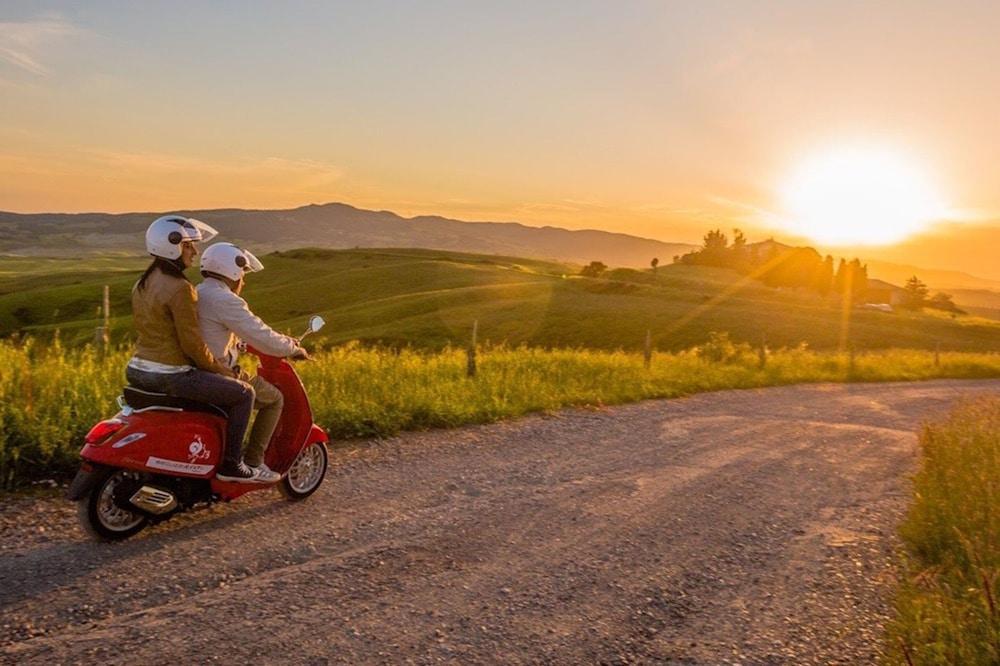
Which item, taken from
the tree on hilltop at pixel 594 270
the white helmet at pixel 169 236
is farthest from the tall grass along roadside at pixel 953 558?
the tree on hilltop at pixel 594 270

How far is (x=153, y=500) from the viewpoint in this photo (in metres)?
6.09

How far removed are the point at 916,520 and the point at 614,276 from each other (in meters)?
92.1

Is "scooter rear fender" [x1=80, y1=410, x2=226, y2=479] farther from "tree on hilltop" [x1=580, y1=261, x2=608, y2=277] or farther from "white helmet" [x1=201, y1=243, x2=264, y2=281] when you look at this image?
"tree on hilltop" [x1=580, y1=261, x2=608, y2=277]

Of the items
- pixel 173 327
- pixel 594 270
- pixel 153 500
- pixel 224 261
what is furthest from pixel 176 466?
pixel 594 270

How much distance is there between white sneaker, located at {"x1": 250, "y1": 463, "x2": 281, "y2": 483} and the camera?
687cm

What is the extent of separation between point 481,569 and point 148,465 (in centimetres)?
270

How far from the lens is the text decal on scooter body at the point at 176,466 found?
19.6 feet

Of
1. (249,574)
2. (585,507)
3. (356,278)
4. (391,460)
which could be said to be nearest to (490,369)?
(391,460)

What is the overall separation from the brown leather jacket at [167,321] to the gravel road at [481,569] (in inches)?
57.6

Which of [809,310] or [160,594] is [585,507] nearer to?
[160,594]

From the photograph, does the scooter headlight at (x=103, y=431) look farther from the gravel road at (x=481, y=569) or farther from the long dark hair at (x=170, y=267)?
the long dark hair at (x=170, y=267)

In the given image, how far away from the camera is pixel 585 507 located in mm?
7695

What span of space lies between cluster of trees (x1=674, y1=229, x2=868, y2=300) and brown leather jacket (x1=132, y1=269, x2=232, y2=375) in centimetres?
13046

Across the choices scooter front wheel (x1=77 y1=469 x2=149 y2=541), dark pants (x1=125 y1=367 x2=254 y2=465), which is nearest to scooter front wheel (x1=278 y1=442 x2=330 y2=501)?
dark pants (x1=125 y1=367 x2=254 y2=465)
